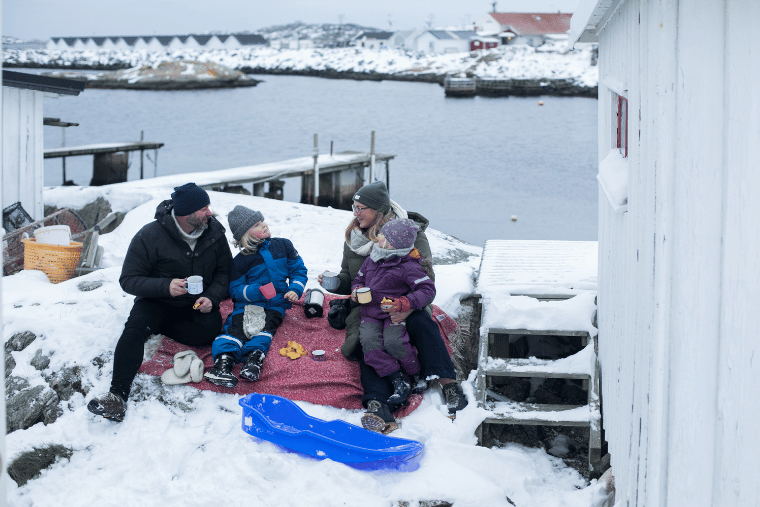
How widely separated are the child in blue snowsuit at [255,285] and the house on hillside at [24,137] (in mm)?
5085

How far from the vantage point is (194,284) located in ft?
15.5

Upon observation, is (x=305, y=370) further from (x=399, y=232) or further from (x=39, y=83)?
(x=39, y=83)

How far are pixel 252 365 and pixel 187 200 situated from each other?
114cm

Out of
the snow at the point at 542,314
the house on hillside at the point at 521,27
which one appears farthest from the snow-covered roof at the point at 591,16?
the house on hillside at the point at 521,27

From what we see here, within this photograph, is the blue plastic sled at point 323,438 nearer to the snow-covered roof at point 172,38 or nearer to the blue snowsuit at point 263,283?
the blue snowsuit at point 263,283

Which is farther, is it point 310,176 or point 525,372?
point 310,176

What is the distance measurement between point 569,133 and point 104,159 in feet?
91.3

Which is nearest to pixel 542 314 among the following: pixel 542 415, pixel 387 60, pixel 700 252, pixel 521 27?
pixel 542 415

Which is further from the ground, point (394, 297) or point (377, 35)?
point (377, 35)

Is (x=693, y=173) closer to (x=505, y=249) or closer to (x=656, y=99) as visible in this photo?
(x=656, y=99)

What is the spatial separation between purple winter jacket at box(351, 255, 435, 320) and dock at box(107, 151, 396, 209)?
10.6 meters

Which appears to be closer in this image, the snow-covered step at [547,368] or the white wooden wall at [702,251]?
the white wooden wall at [702,251]

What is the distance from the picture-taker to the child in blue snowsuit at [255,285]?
4953 mm

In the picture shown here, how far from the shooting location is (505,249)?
26.7ft
